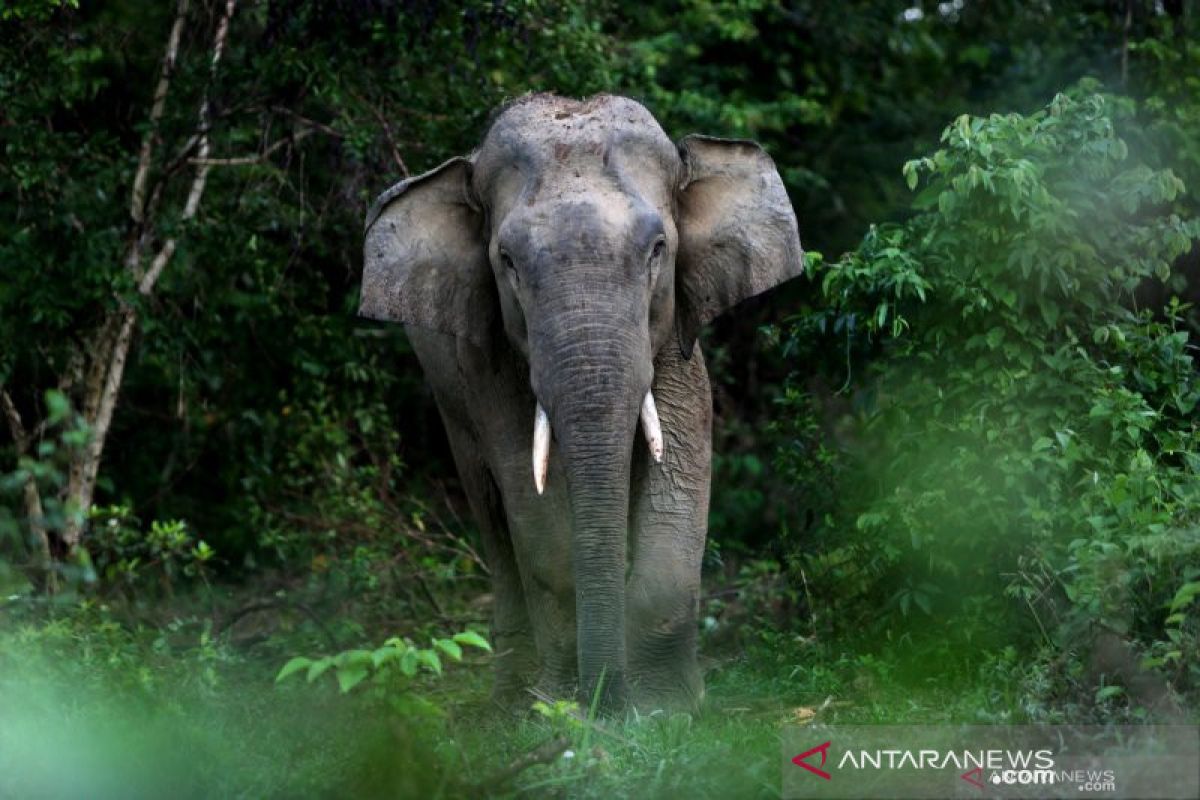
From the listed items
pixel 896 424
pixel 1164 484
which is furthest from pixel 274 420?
pixel 1164 484

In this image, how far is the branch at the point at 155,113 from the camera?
10.4 meters

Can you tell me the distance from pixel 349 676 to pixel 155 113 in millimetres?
5950

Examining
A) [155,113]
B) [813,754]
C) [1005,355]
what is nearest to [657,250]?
[1005,355]

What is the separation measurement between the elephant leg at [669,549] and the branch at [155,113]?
4.02m

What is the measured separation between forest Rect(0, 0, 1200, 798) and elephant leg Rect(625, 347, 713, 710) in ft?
1.15

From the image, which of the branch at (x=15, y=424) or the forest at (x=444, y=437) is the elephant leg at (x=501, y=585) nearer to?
the forest at (x=444, y=437)

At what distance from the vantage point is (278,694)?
7.60m

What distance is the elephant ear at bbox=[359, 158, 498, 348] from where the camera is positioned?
7891 mm

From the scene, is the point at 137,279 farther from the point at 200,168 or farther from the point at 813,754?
the point at 813,754

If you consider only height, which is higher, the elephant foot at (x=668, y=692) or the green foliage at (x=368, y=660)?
the green foliage at (x=368, y=660)

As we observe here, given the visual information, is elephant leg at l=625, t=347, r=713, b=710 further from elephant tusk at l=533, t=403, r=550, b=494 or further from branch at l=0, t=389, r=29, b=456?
branch at l=0, t=389, r=29, b=456

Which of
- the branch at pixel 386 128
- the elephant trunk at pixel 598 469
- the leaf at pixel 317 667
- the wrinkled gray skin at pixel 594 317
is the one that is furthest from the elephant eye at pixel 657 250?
the branch at pixel 386 128

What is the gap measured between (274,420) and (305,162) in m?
1.87

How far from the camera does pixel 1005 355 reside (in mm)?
8312
